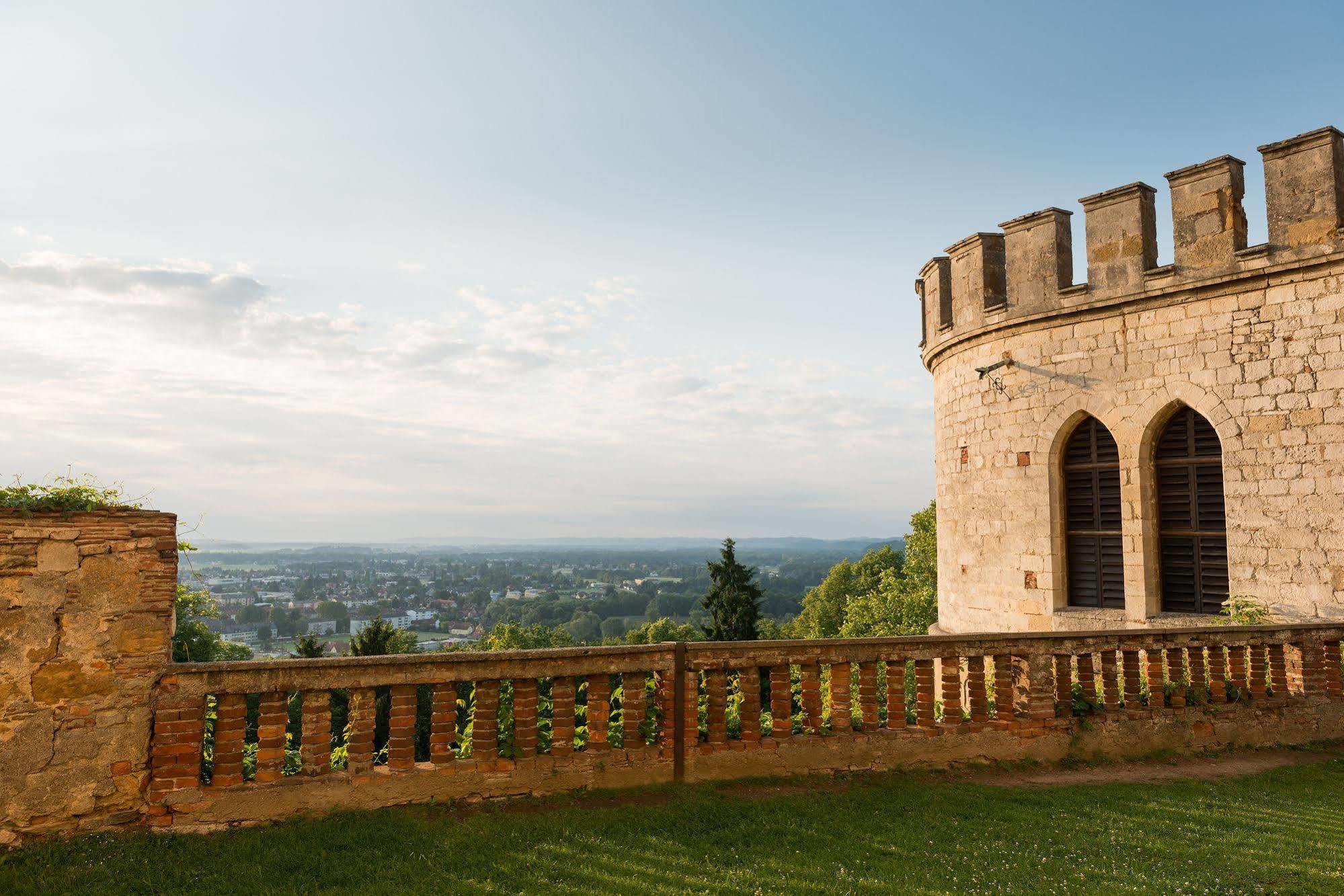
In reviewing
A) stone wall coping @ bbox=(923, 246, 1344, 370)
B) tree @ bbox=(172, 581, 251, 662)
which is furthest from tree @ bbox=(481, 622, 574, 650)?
stone wall coping @ bbox=(923, 246, 1344, 370)

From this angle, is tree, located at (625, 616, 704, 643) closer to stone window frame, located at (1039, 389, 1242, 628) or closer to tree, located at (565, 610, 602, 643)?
tree, located at (565, 610, 602, 643)

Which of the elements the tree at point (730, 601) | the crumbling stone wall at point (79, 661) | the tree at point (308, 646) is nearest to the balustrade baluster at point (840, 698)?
the crumbling stone wall at point (79, 661)

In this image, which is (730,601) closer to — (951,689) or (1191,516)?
(1191,516)

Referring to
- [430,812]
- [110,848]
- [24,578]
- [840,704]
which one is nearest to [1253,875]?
[840,704]

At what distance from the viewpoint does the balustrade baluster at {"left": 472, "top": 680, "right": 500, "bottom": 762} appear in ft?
17.2

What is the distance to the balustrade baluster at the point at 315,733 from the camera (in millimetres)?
4957

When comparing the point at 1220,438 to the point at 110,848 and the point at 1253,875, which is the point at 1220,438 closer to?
the point at 1253,875

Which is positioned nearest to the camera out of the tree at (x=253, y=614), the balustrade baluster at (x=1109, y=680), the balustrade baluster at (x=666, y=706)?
the balustrade baluster at (x=666, y=706)

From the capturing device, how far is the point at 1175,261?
10.2m

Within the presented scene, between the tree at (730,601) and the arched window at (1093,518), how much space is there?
2084 centimetres

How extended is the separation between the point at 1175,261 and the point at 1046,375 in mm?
2092

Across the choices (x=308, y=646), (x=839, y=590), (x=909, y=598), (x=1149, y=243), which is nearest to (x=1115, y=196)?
(x=1149, y=243)

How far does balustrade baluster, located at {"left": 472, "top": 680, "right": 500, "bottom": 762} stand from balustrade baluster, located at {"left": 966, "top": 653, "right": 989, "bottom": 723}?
3.74 m

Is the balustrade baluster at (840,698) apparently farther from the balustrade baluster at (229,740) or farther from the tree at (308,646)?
the tree at (308,646)
